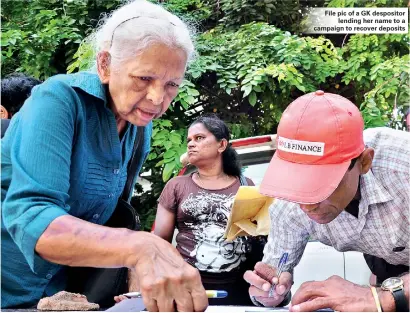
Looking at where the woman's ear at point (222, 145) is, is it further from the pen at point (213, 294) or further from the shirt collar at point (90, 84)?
the pen at point (213, 294)

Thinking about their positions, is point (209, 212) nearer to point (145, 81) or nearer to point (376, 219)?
point (376, 219)

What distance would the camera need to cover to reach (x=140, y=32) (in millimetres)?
1401

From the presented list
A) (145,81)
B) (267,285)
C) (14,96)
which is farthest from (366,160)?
(14,96)

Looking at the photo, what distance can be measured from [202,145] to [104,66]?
7.19 ft

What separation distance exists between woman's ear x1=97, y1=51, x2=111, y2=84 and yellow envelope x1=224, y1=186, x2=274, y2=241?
3.48 ft

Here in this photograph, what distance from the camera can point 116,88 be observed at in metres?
1.48

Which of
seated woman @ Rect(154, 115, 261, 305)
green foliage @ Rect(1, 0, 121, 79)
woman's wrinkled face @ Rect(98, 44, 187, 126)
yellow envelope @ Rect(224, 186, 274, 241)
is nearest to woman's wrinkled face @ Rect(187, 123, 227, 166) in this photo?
seated woman @ Rect(154, 115, 261, 305)

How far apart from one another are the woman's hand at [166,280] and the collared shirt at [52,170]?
0.21 meters

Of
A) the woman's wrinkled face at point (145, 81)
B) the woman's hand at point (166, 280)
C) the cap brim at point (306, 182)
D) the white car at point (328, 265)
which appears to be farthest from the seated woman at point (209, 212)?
the woman's hand at point (166, 280)

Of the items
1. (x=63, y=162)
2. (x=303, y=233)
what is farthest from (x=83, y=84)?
(x=303, y=233)

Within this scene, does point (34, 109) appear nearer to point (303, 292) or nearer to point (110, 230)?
point (110, 230)

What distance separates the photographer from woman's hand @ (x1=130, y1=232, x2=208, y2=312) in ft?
3.44

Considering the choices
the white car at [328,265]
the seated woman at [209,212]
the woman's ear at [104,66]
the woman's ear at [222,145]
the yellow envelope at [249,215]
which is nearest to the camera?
the woman's ear at [104,66]

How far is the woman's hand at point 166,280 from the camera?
1.05m
